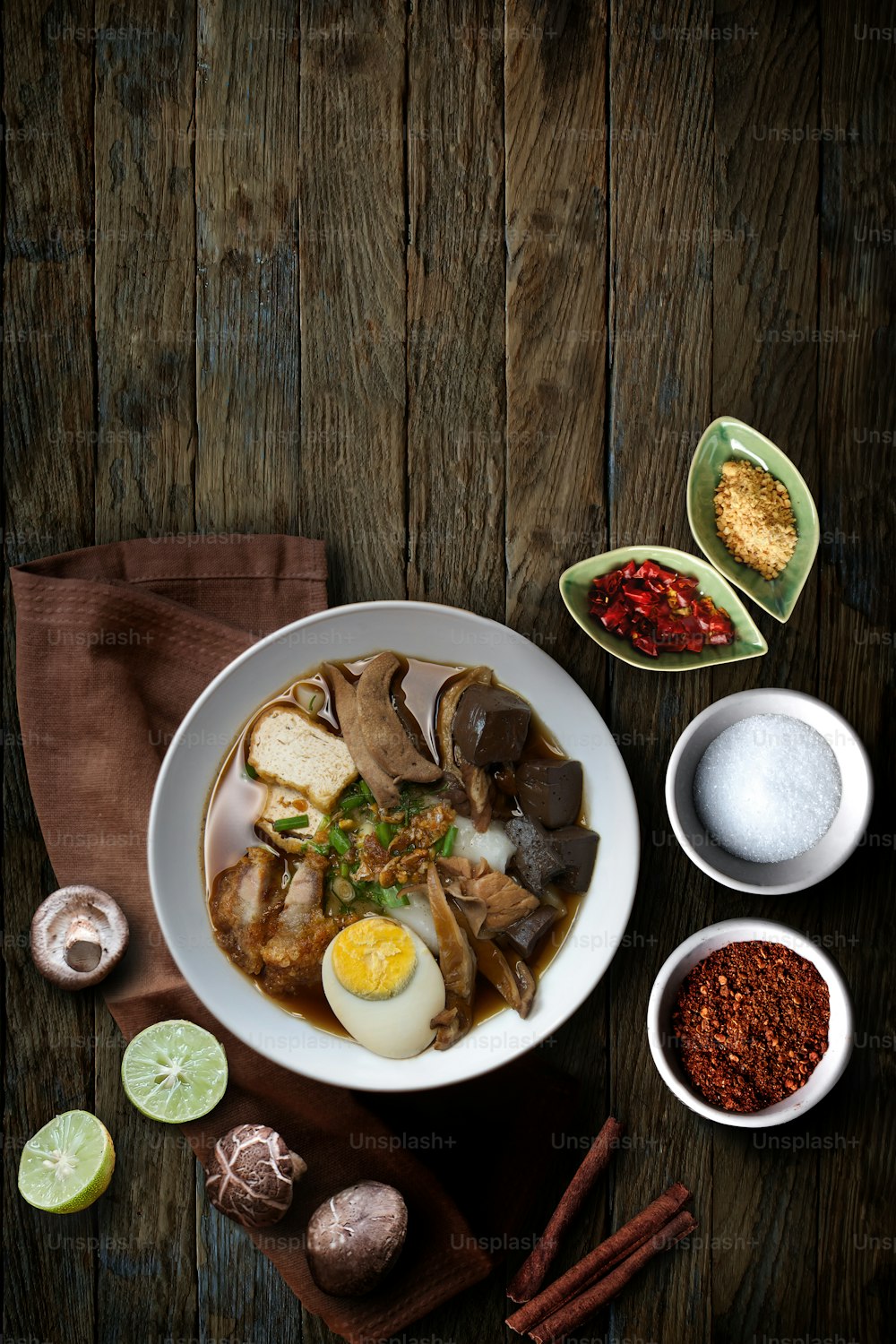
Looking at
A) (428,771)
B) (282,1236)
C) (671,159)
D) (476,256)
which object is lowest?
(282,1236)

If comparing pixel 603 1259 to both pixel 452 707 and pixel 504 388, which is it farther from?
pixel 504 388

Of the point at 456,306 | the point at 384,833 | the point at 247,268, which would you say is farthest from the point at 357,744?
the point at 247,268

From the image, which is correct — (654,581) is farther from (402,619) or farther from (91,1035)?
(91,1035)

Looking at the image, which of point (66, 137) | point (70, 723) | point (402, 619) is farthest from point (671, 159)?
point (70, 723)

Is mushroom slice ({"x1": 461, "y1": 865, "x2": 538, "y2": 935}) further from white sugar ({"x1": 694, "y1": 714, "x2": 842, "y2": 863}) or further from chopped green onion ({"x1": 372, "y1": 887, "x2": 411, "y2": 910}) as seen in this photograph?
white sugar ({"x1": 694, "y1": 714, "x2": 842, "y2": 863})

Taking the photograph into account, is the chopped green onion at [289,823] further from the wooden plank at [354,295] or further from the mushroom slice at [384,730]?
the wooden plank at [354,295]

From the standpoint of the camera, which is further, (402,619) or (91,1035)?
(91,1035)

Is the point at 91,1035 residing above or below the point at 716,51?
below
